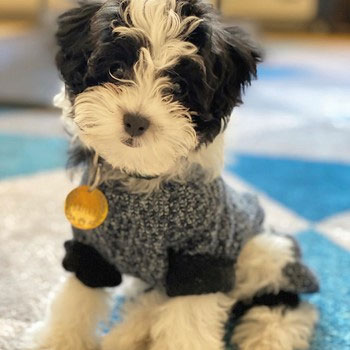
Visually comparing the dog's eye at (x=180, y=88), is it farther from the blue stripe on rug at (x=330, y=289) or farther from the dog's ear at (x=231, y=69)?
the blue stripe on rug at (x=330, y=289)

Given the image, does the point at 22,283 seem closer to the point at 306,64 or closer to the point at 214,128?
the point at 214,128

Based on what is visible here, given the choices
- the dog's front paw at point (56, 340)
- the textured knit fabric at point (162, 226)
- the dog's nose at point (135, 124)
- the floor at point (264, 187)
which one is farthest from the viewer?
the floor at point (264, 187)

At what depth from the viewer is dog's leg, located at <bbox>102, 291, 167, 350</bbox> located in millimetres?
1181

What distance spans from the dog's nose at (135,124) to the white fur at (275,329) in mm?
491

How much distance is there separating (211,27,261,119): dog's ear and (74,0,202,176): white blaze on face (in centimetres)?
6

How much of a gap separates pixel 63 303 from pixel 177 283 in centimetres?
25

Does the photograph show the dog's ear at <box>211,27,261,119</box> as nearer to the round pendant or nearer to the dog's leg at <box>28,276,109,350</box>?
the round pendant

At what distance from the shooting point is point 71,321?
3.96 feet

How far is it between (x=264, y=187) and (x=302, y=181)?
0.49 ft

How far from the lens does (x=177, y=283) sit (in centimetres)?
111

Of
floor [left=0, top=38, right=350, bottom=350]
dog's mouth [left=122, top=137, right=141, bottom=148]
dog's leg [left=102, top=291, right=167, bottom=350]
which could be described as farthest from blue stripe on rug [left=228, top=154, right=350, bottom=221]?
dog's mouth [left=122, top=137, right=141, bottom=148]

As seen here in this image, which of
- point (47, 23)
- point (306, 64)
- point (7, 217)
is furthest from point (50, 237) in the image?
point (306, 64)

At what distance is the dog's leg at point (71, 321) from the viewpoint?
1196 millimetres

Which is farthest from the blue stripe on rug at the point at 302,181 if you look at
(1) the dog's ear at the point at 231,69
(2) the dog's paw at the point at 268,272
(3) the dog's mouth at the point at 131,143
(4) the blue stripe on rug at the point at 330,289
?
(3) the dog's mouth at the point at 131,143
